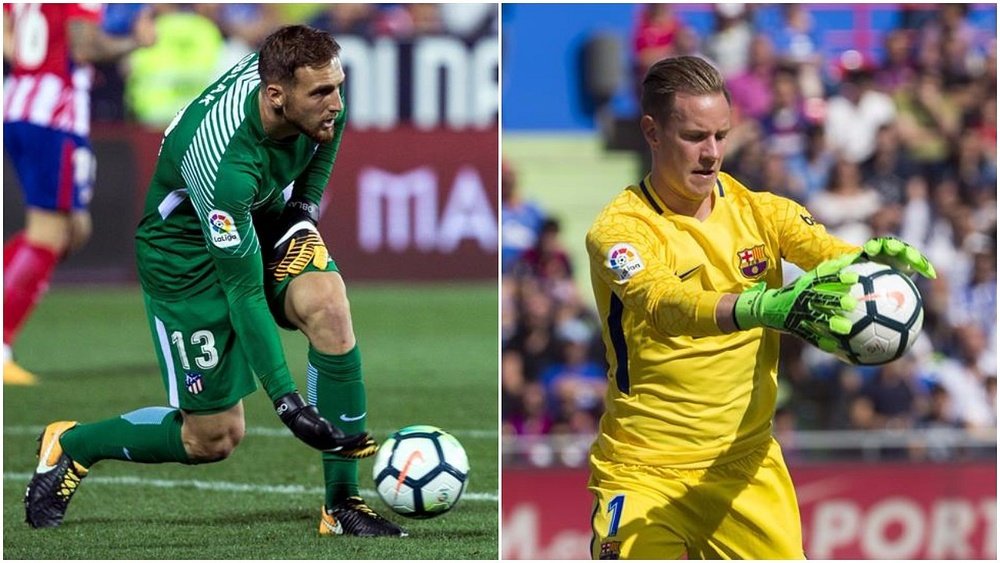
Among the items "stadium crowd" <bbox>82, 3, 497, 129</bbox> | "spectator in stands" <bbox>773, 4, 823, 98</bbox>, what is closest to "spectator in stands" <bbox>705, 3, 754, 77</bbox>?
"spectator in stands" <bbox>773, 4, 823, 98</bbox>

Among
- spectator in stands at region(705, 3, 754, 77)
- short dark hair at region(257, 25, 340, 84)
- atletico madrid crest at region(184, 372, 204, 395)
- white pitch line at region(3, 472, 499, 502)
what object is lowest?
white pitch line at region(3, 472, 499, 502)

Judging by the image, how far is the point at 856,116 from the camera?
10539mm

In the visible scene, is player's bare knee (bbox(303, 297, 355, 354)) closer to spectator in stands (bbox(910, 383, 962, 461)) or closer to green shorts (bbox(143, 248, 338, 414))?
green shorts (bbox(143, 248, 338, 414))

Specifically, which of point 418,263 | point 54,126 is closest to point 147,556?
point 54,126

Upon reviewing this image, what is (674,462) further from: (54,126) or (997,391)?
(997,391)

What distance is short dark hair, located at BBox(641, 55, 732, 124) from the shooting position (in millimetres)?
3570

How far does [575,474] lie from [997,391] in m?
3.52

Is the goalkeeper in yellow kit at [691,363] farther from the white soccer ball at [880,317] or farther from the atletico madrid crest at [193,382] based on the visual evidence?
the atletico madrid crest at [193,382]

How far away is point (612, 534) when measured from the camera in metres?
3.55

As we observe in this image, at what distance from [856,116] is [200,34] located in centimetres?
634

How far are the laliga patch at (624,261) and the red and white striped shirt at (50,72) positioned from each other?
18.2 feet

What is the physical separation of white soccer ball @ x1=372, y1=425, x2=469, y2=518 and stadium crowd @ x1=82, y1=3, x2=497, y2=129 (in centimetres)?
866

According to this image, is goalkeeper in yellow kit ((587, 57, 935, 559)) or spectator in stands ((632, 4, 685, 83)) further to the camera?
spectator in stands ((632, 4, 685, 83))

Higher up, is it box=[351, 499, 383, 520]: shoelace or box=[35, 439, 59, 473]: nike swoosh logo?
box=[35, 439, 59, 473]: nike swoosh logo
